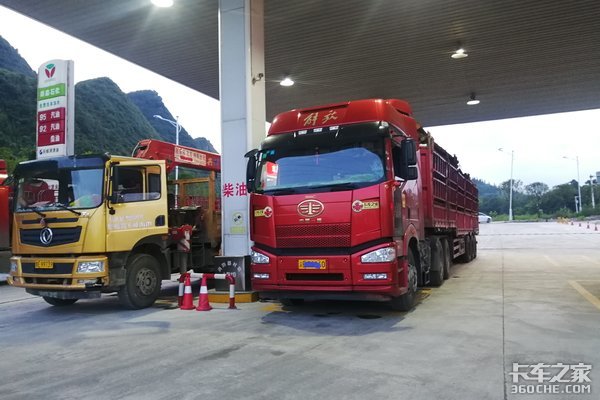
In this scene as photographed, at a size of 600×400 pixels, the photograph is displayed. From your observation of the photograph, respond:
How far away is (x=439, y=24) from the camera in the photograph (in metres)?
11.3

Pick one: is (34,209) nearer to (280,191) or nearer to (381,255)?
(280,191)

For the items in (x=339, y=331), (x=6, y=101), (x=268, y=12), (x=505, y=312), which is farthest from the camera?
(x=6, y=101)

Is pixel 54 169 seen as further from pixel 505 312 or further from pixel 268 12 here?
pixel 505 312

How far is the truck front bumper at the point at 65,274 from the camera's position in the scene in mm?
7498

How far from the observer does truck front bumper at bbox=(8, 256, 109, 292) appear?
7498 mm

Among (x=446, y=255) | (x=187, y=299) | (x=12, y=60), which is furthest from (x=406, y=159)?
(x=12, y=60)

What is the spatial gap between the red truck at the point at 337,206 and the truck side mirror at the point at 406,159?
0.6 inches

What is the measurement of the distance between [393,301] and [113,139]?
54.2 meters

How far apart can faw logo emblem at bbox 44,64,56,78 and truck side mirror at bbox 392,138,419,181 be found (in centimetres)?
899

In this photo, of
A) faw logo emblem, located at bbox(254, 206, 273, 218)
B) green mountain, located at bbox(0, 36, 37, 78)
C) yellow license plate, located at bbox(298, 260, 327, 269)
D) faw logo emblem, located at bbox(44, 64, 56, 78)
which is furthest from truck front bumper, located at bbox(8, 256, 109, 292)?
green mountain, located at bbox(0, 36, 37, 78)

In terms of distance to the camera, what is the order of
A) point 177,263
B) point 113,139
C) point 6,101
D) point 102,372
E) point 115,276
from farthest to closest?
1. point 113,139
2. point 6,101
3. point 177,263
4. point 115,276
5. point 102,372

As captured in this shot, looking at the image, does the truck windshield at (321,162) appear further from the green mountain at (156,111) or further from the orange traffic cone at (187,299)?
the green mountain at (156,111)

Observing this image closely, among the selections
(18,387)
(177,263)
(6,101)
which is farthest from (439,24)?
(6,101)

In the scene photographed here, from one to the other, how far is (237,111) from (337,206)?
3841mm
